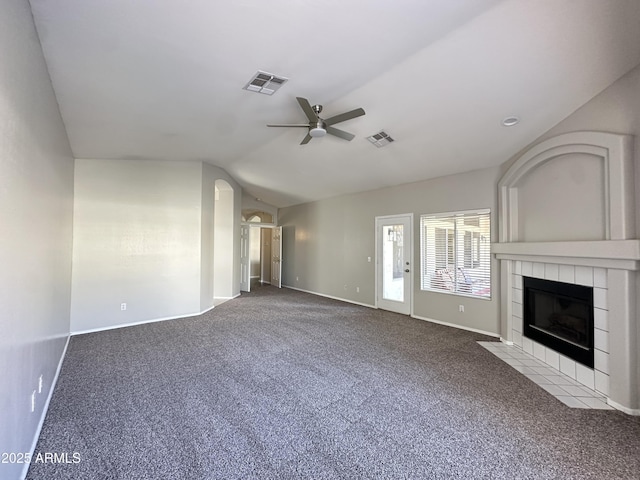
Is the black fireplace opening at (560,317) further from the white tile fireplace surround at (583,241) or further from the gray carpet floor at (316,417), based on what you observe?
the gray carpet floor at (316,417)

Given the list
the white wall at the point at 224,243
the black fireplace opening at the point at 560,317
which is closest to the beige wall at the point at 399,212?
the black fireplace opening at the point at 560,317

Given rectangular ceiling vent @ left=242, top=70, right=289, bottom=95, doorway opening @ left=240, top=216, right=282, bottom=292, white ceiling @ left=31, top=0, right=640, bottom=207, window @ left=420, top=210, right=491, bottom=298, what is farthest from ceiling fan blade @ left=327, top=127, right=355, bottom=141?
doorway opening @ left=240, top=216, right=282, bottom=292

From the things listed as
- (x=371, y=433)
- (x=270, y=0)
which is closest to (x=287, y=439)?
(x=371, y=433)

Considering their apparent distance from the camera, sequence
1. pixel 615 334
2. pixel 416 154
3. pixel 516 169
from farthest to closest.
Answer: pixel 416 154 → pixel 516 169 → pixel 615 334

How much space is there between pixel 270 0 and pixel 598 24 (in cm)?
250

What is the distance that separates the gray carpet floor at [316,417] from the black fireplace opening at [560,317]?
64cm

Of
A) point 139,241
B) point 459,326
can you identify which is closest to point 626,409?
point 459,326

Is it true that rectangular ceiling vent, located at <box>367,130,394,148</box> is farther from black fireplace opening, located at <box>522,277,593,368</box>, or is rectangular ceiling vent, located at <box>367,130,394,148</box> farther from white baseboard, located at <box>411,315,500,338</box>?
white baseboard, located at <box>411,315,500,338</box>

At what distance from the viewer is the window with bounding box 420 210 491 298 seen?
15.5 ft

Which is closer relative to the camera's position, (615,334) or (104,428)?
(104,428)

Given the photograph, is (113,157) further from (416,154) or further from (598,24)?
(598,24)

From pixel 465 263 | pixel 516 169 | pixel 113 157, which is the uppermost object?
pixel 113 157

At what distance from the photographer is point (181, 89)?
297 centimetres

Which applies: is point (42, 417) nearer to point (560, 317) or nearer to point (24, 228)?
point (24, 228)
